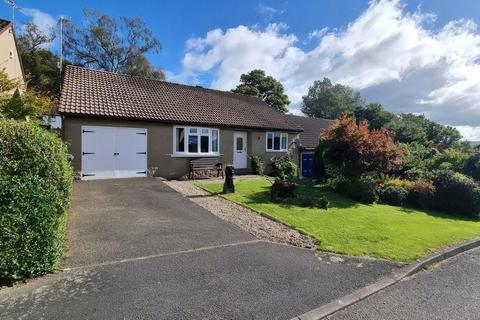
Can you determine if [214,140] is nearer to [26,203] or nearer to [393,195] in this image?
[393,195]

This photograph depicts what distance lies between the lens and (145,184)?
12.7 m

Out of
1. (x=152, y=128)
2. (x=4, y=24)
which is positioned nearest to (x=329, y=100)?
(x=152, y=128)

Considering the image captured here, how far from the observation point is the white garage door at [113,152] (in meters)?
13.5

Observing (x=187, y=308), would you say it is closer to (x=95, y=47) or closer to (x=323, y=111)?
(x=95, y=47)

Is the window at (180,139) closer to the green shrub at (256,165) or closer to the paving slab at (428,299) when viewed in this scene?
the green shrub at (256,165)

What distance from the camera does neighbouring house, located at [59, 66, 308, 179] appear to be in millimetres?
13547

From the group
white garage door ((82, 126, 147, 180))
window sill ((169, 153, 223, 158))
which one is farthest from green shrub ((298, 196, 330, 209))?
white garage door ((82, 126, 147, 180))

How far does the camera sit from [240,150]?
19.0 m

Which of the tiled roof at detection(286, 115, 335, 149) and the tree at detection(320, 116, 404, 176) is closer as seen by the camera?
the tree at detection(320, 116, 404, 176)

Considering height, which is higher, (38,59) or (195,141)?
Result: (38,59)

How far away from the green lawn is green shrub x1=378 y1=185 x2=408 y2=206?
1058 millimetres

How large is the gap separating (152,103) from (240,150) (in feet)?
18.7

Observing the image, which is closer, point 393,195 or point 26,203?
point 26,203

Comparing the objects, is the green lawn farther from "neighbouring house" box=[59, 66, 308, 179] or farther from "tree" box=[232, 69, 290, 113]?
"tree" box=[232, 69, 290, 113]
